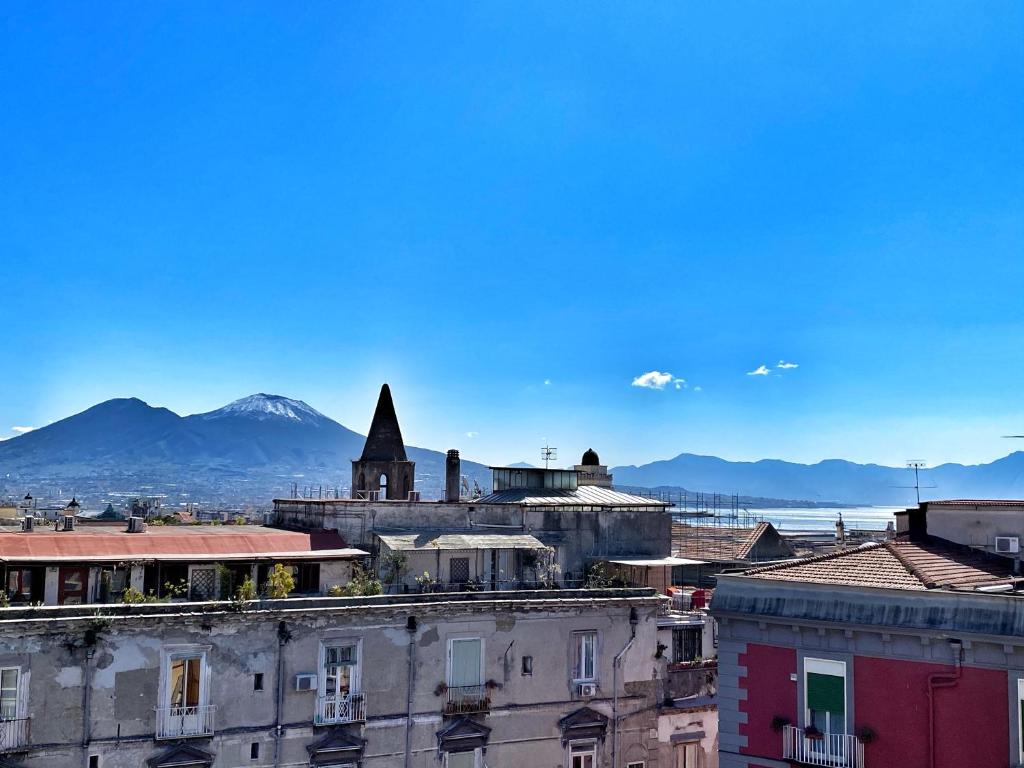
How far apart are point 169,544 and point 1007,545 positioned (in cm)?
2658

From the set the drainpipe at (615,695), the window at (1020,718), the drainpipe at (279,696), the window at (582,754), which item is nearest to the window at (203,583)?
the drainpipe at (279,696)

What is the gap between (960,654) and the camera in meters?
20.5

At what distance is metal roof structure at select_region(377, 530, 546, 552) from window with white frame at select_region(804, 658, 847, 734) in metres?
15.8

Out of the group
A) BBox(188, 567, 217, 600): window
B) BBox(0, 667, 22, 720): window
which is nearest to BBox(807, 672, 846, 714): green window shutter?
BBox(188, 567, 217, 600): window

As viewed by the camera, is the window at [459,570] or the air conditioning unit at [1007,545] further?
the window at [459,570]

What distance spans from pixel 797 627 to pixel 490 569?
1623 cm

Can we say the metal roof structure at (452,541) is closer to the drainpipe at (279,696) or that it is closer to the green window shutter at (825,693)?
the drainpipe at (279,696)

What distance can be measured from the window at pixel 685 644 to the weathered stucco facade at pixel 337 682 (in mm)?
1704

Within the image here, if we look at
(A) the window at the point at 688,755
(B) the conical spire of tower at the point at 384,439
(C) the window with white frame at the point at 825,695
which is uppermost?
(B) the conical spire of tower at the point at 384,439

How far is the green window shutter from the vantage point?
22.0 metres

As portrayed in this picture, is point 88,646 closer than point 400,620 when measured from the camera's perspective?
Yes

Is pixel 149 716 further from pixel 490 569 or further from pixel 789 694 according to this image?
pixel 789 694

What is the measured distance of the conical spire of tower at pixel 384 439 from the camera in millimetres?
55844

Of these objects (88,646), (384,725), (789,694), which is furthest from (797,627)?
(88,646)
